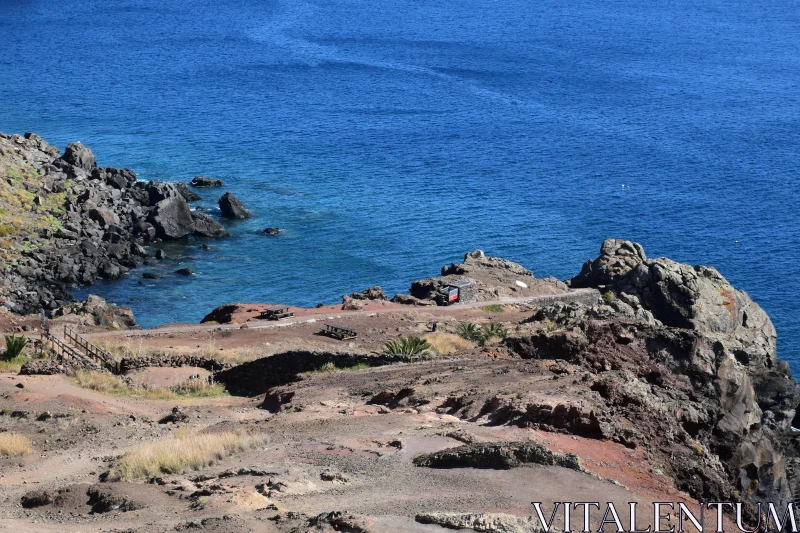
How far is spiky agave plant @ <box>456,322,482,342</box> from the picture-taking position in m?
50.8

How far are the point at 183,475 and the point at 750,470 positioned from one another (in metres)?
18.7

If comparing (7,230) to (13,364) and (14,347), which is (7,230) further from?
(13,364)

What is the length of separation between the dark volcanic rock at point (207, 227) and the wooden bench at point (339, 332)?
40.5m

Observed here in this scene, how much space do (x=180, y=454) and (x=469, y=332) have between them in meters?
25.4

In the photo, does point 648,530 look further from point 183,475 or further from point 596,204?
point 596,204

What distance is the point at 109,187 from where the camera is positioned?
9419 cm

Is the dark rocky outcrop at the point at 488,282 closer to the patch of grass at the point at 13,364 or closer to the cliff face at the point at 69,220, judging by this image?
the cliff face at the point at 69,220

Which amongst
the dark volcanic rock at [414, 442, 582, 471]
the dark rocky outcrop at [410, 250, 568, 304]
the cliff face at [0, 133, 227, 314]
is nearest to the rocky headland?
the dark volcanic rock at [414, 442, 582, 471]

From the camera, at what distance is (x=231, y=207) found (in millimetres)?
94688

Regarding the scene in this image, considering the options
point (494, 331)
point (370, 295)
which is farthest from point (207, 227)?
point (494, 331)

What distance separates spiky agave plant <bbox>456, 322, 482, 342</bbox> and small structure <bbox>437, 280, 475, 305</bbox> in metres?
8.75

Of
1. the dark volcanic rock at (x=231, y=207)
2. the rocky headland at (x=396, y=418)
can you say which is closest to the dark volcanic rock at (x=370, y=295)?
the rocky headland at (x=396, y=418)

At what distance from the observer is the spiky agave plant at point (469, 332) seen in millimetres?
50781

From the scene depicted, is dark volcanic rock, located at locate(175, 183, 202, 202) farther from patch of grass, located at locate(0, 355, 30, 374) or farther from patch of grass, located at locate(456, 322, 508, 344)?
patch of grass, located at locate(0, 355, 30, 374)
